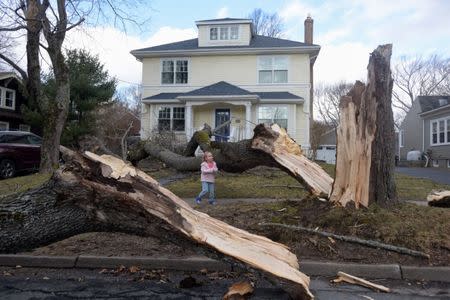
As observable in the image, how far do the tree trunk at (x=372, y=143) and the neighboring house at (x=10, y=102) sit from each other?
28585 millimetres

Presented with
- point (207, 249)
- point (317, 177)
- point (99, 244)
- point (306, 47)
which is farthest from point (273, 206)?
point (306, 47)

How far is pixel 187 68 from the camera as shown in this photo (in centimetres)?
2634

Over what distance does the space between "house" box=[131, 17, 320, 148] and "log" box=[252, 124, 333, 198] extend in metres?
→ 15.8

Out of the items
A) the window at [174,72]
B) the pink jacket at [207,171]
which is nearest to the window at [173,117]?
the window at [174,72]

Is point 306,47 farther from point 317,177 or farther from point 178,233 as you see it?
point 178,233

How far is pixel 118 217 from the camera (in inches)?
Answer: 177

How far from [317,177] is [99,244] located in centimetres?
351

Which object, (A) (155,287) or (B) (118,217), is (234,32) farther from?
(B) (118,217)

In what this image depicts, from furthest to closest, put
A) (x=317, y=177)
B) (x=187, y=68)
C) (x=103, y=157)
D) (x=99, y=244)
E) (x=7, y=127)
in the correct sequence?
(x=7, y=127) < (x=187, y=68) < (x=317, y=177) < (x=99, y=244) < (x=103, y=157)

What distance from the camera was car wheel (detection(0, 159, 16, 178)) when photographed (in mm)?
15691

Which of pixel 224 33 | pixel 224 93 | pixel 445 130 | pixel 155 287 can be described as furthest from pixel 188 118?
pixel 155 287

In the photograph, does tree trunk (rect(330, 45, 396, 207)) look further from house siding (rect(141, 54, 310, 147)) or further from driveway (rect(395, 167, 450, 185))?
house siding (rect(141, 54, 310, 147))

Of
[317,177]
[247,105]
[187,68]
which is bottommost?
[317,177]

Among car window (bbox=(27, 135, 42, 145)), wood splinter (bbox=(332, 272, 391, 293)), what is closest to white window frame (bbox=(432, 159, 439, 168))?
car window (bbox=(27, 135, 42, 145))
